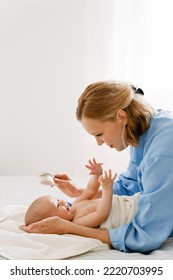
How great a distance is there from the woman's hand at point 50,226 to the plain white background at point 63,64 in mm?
2310

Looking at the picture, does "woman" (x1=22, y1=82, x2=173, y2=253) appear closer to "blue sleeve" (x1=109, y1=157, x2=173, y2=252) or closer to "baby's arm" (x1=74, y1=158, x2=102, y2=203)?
"blue sleeve" (x1=109, y1=157, x2=173, y2=252)

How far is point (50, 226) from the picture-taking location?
1.69m

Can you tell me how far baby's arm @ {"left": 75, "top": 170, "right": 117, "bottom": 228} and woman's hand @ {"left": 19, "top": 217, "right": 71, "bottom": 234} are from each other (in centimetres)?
10

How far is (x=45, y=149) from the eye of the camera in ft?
13.2

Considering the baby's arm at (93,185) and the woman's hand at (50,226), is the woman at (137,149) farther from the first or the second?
the baby's arm at (93,185)

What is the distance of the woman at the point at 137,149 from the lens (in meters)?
1.61

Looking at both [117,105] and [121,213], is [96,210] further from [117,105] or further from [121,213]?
[117,105]

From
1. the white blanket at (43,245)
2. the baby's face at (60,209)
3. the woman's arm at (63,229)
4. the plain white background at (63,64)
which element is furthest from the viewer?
the plain white background at (63,64)

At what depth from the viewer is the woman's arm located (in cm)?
169

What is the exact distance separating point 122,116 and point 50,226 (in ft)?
1.46

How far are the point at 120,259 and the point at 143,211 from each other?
17 cm

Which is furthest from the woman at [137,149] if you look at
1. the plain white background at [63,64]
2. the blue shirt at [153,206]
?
the plain white background at [63,64]

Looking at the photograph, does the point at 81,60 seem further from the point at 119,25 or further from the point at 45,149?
the point at 45,149
